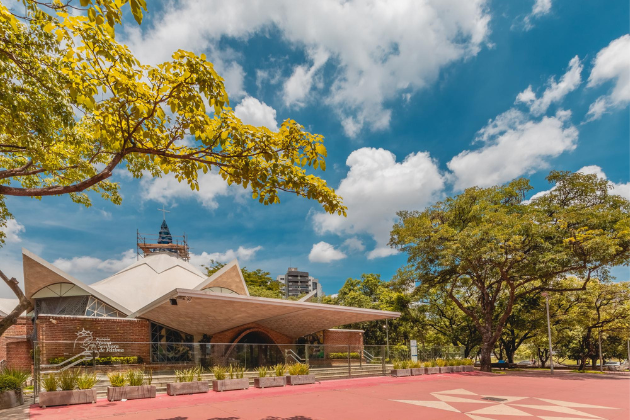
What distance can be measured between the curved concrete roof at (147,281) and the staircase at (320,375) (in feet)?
37.6

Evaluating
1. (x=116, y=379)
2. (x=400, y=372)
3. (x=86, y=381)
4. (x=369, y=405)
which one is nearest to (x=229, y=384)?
(x=116, y=379)

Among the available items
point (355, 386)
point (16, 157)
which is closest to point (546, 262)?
point (355, 386)

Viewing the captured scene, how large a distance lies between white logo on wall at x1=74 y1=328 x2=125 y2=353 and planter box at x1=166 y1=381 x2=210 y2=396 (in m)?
7.04

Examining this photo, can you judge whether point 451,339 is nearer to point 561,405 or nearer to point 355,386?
point 355,386

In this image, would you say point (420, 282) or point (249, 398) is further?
point (420, 282)

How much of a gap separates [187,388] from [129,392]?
1841 millimetres

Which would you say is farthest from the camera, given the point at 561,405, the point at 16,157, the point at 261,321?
the point at 261,321

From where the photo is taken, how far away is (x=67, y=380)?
34.3ft

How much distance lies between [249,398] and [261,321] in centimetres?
1170

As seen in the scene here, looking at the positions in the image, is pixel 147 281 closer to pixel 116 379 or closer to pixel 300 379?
pixel 300 379

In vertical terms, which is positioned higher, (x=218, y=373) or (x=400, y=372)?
(x=218, y=373)

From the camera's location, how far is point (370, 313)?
21828mm

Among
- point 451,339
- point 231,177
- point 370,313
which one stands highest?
point 231,177

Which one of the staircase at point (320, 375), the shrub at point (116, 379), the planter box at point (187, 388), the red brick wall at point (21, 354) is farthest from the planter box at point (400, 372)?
the red brick wall at point (21, 354)
